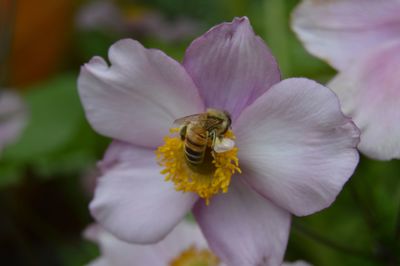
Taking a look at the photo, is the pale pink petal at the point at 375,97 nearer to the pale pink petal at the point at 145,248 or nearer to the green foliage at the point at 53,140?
the pale pink petal at the point at 145,248

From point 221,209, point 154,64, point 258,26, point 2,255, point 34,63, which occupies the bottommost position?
point 2,255

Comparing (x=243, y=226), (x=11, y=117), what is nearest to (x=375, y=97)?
(x=243, y=226)

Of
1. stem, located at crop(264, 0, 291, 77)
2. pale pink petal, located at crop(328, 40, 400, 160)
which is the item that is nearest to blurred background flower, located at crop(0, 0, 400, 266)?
stem, located at crop(264, 0, 291, 77)

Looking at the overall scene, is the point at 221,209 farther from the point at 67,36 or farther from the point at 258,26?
the point at 67,36

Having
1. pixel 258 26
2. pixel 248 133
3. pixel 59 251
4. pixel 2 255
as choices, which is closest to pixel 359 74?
pixel 248 133

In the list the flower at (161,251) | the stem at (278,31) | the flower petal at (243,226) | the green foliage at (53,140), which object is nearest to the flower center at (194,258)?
the flower at (161,251)

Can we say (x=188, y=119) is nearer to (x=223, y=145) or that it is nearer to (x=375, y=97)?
(x=223, y=145)

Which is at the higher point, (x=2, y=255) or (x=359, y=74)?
(x=359, y=74)
